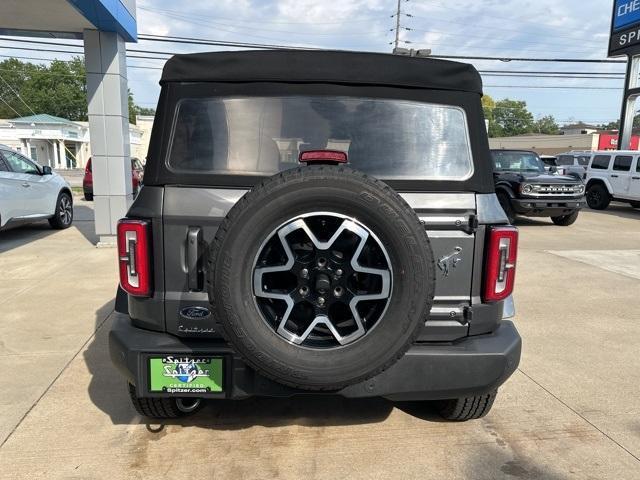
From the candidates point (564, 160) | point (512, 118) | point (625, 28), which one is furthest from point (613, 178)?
point (512, 118)

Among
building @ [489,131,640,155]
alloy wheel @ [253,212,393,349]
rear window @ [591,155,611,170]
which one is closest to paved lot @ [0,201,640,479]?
alloy wheel @ [253,212,393,349]

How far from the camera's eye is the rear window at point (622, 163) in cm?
1459

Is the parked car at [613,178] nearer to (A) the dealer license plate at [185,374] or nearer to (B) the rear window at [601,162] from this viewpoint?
(B) the rear window at [601,162]

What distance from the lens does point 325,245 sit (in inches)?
83.0

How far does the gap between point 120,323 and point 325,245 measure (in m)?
1.24

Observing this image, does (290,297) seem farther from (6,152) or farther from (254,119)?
(6,152)

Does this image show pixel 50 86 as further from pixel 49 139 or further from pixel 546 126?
pixel 546 126

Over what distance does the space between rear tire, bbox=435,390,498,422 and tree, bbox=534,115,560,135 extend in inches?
4856

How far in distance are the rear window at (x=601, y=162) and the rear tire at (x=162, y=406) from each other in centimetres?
1604

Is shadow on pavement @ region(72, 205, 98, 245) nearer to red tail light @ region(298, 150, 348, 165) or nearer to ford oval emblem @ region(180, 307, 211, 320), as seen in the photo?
ford oval emblem @ region(180, 307, 211, 320)

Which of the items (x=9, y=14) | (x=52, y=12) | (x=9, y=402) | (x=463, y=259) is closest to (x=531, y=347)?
(x=463, y=259)

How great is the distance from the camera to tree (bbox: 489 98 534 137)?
4203 inches

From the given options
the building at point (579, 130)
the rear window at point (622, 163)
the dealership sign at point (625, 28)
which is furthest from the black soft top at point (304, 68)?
the building at point (579, 130)

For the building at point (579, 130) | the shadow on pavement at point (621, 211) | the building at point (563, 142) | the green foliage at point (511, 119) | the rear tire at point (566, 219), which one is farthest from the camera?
the green foliage at point (511, 119)
